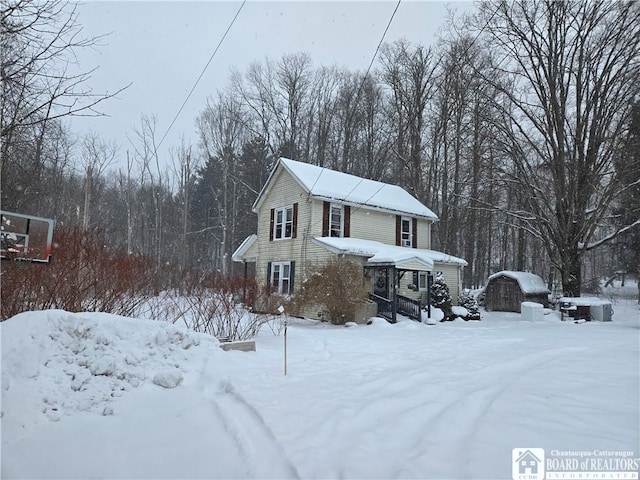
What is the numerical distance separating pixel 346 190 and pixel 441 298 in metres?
7.04

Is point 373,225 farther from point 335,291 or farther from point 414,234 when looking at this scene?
point 335,291

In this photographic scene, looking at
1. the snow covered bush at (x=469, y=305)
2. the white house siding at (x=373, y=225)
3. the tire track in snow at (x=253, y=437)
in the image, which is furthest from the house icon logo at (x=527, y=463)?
the snow covered bush at (x=469, y=305)

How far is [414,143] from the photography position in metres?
28.8

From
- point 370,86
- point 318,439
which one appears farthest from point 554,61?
point 318,439

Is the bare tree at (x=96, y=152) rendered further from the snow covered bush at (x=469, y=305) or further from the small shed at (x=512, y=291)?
the small shed at (x=512, y=291)

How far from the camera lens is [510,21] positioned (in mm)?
18562

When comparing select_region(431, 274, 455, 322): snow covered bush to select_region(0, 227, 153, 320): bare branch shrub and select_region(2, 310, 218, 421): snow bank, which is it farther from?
select_region(2, 310, 218, 421): snow bank

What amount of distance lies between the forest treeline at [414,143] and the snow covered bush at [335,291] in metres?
5.04

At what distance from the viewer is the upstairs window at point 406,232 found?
21688 mm

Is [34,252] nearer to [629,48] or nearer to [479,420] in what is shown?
[479,420]

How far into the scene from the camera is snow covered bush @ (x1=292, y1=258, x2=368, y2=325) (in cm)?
1424

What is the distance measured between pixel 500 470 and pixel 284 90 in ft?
110

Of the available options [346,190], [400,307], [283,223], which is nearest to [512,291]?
[400,307]

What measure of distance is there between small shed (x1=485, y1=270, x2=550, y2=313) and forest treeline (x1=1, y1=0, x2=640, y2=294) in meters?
1.71
